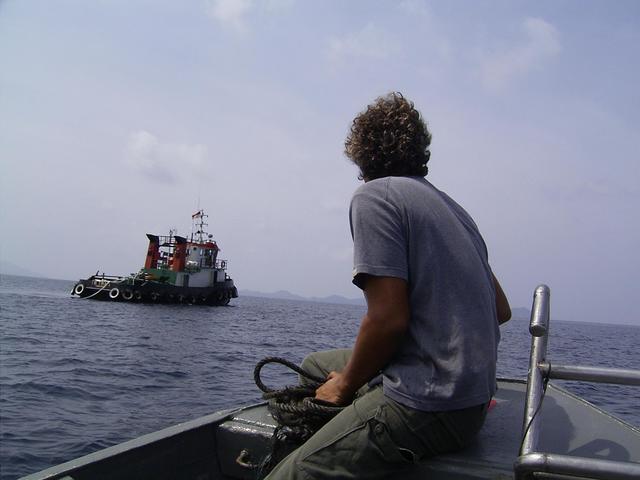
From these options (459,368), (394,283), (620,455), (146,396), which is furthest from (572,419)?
(146,396)

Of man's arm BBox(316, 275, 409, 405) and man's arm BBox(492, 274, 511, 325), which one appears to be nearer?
man's arm BBox(316, 275, 409, 405)

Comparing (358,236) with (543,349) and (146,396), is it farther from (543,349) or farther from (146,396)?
(146,396)

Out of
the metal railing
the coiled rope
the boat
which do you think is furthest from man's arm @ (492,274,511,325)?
the boat

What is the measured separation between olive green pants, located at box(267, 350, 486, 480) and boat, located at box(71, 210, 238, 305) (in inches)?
1787

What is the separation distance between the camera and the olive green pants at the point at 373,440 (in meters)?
1.89

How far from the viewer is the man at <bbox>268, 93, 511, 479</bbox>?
188 centimetres

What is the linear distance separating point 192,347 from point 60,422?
11.9 metres

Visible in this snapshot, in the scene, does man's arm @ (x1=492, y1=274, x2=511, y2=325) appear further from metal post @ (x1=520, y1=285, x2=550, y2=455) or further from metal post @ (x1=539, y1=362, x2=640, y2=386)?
metal post @ (x1=539, y1=362, x2=640, y2=386)

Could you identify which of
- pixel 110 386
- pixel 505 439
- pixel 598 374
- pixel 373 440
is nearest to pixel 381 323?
pixel 373 440

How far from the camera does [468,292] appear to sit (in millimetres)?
1958

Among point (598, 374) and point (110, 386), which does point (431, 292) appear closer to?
point (598, 374)

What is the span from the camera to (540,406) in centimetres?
167

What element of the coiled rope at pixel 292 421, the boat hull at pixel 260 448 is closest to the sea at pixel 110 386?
the boat hull at pixel 260 448

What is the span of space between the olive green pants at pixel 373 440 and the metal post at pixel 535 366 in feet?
0.88
